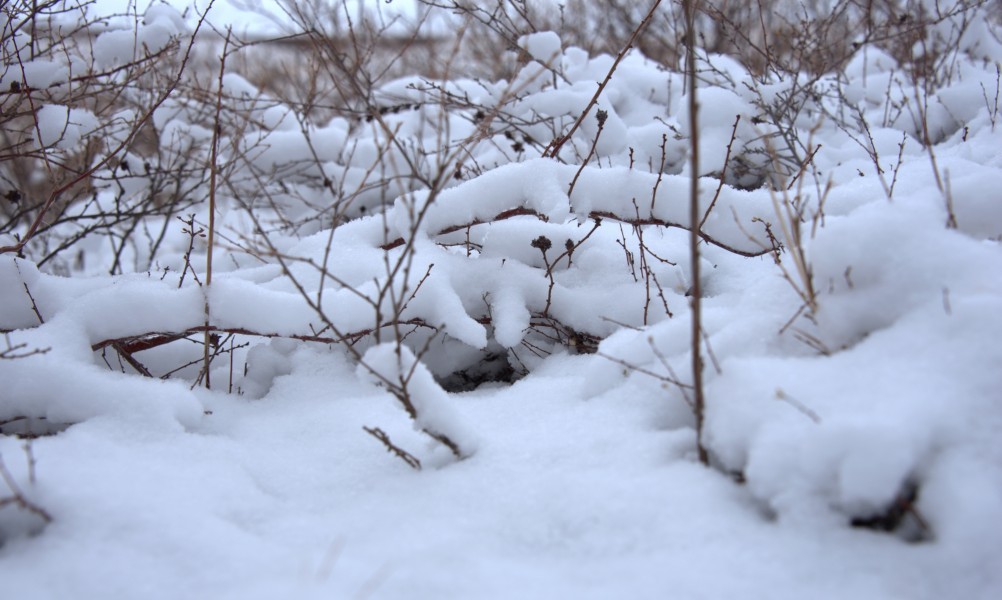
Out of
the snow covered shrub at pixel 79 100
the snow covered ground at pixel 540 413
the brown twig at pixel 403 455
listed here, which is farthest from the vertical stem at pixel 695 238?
the snow covered shrub at pixel 79 100

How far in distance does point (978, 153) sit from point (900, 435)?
243cm

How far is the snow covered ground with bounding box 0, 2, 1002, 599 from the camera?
1.17 meters

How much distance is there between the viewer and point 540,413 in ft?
5.80

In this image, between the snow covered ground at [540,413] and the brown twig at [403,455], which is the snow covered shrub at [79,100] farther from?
the brown twig at [403,455]

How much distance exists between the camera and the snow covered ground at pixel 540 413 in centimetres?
117

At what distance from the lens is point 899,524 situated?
1213 millimetres

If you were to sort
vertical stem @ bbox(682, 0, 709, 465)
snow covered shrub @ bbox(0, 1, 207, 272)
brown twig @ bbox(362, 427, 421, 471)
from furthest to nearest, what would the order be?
snow covered shrub @ bbox(0, 1, 207, 272), brown twig @ bbox(362, 427, 421, 471), vertical stem @ bbox(682, 0, 709, 465)

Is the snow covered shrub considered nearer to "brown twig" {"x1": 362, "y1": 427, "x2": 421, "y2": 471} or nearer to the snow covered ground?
the snow covered ground

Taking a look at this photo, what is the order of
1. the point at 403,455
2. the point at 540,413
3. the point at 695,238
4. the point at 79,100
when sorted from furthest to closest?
the point at 79,100
the point at 540,413
the point at 403,455
the point at 695,238

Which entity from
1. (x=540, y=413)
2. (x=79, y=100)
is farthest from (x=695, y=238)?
(x=79, y=100)

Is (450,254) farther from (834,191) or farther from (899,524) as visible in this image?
(899,524)

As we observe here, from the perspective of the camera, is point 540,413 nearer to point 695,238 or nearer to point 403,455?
point 403,455

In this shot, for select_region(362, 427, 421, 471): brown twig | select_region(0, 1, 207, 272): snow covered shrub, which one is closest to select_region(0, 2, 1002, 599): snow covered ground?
select_region(362, 427, 421, 471): brown twig

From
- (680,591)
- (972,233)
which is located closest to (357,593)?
(680,591)
